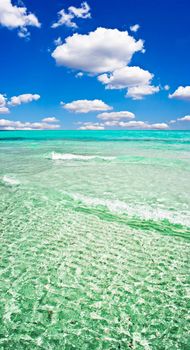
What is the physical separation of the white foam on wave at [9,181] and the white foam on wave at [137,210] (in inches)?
105

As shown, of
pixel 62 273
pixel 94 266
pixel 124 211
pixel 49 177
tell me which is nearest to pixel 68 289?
pixel 62 273

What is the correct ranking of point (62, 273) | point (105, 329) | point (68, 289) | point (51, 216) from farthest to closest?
point (51, 216) → point (62, 273) → point (68, 289) → point (105, 329)

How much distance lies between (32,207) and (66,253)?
8.74 feet

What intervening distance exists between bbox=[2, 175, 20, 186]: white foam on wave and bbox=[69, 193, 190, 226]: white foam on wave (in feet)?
8.72

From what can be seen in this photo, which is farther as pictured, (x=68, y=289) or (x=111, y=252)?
(x=111, y=252)

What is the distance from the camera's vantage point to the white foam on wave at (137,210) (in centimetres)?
613

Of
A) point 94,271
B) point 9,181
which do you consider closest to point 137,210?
point 94,271

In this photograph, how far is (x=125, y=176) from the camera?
1085 cm

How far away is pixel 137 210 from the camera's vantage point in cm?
664

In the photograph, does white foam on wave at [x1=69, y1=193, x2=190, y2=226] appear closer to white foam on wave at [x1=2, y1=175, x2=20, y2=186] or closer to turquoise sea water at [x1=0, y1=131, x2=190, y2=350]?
turquoise sea water at [x1=0, y1=131, x2=190, y2=350]

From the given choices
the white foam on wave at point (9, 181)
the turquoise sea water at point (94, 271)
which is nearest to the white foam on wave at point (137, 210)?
the turquoise sea water at point (94, 271)

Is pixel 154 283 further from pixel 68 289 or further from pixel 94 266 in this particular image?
pixel 68 289

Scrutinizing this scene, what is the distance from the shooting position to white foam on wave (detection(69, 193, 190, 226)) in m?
6.13

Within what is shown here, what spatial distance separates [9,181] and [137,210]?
529cm
